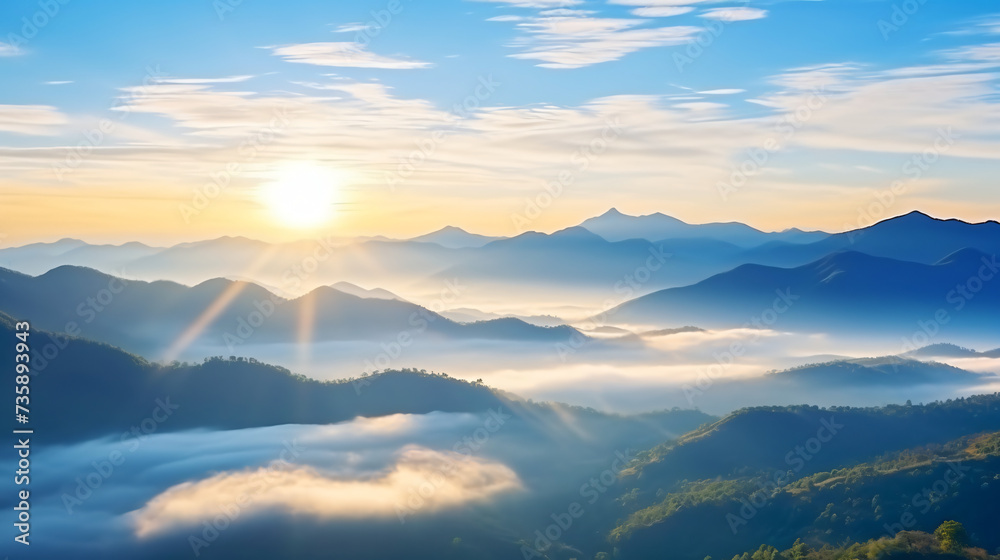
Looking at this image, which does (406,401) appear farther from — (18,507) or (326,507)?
(18,507)

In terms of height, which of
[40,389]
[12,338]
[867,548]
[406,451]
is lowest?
[867,548]

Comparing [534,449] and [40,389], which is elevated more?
[40,389]

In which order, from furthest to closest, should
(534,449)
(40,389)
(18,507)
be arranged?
(534,449) → (40,389) → (18,507)

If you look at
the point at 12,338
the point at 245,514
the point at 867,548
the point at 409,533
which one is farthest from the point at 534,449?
the point at 12,338

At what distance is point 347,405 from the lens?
179000 millimetres

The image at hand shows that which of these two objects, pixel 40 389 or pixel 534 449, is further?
pixel 534 449

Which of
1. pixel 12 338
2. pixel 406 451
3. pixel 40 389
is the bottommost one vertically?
pixel 406 451

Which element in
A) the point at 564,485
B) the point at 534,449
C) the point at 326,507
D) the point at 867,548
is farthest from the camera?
the point at 534,449

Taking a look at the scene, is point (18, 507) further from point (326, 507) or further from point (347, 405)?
point (347, 405)

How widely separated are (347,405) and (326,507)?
57.3 meters

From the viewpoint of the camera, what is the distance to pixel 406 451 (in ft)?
513

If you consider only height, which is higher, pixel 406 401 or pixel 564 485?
pixel 406 401

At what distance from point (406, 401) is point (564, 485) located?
144 feet

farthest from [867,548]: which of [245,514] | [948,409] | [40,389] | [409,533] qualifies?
[40,389]
